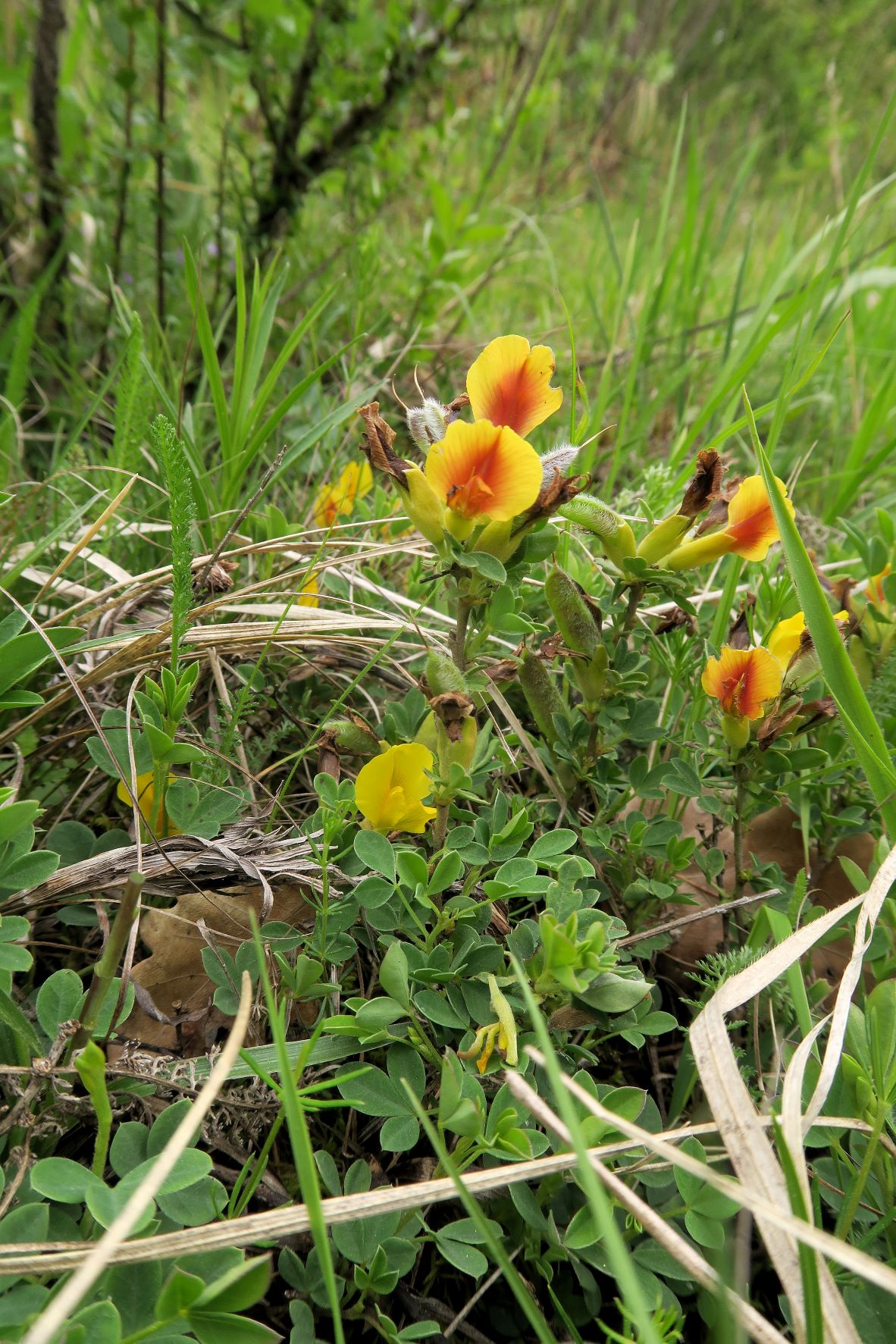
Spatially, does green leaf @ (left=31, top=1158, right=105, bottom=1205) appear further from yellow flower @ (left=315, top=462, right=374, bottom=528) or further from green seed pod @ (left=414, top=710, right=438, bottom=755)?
yellow flower @ (left=315, top=462, right=374, bottom=528)

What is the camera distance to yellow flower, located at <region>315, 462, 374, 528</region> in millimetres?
1625

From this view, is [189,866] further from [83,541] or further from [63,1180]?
[83,541]

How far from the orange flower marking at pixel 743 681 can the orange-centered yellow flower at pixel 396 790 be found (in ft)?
1.25

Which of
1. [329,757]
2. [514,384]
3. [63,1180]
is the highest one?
[514,384]

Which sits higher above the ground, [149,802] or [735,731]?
[735,731]

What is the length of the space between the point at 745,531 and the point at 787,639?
0.18 m

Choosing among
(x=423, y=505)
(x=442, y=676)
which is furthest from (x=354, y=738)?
(x=423, y=505)

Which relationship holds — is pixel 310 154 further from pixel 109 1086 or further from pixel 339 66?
pixel 109 1086

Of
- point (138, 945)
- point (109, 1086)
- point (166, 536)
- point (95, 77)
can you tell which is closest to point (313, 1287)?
point (109, 1086)

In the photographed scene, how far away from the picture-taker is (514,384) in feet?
3.33

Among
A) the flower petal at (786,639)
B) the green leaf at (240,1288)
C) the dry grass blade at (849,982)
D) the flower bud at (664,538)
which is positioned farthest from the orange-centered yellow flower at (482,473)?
the green leaf at (240,1288)

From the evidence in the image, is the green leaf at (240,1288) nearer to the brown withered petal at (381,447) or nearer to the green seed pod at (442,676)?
the green seed pod at (442,676)

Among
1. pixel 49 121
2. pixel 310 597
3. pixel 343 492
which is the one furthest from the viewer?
pixel 49 121

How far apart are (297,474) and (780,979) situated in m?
1.44
